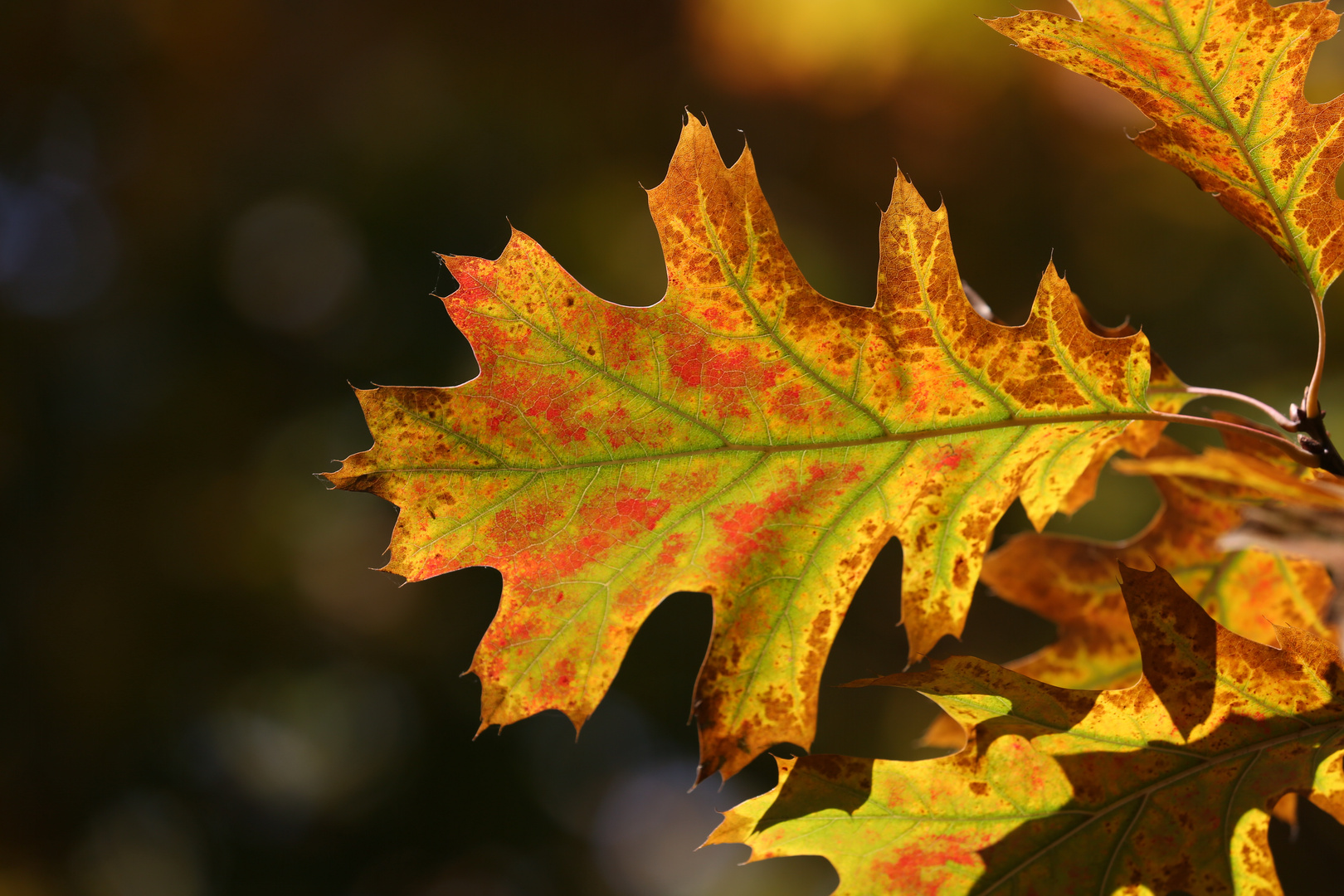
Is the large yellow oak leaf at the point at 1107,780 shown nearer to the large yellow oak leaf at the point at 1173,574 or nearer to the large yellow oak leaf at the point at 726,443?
the large yellow oak leaf at the point at 726,443

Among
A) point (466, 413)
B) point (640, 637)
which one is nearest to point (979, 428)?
point (466, 413)

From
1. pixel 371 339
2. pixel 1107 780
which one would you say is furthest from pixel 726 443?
pixel 371 339

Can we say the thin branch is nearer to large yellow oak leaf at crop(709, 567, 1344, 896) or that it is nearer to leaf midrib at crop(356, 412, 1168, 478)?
leaf midrib at crop(356, 412, 1168, 478)

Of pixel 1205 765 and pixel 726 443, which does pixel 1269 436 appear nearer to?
pixel 1205 765

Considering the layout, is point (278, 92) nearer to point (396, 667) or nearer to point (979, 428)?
point (396, 667)

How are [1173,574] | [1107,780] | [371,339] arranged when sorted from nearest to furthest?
[1107,780]
[1173,574]
[371,339]

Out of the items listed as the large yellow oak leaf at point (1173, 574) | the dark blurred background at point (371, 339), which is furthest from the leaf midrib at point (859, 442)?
the dark blurred background at point (371, 339)
